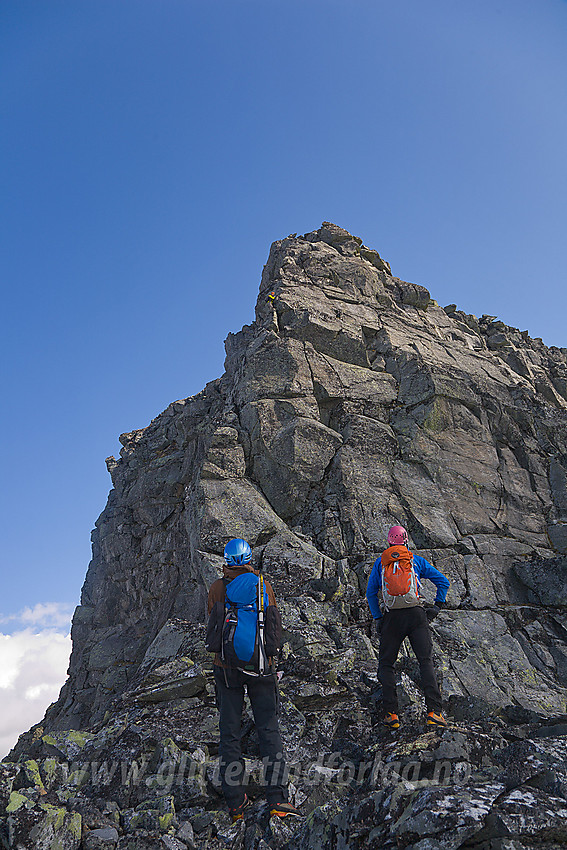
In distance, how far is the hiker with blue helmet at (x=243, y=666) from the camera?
790 centimetres

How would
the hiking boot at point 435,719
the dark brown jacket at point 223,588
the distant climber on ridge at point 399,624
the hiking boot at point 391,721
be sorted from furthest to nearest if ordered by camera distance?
the distant climber on ridge at point 399,624 < the hiking boot at point 391,721 < the hiking boot at point 435,719 < the dark brown jacket at point 223,588

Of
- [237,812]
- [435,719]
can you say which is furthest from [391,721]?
[237,812]

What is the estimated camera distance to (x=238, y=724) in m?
8.14

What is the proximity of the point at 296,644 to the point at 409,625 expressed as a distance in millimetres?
3184

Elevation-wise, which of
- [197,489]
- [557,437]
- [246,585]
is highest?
[557,437]

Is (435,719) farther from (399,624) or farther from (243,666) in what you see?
(243,666)

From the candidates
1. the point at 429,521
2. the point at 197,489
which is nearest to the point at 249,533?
the point at 197,489

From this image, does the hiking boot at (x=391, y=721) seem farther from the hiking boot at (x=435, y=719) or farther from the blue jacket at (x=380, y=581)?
the blue jacket at (x=380, y=581)

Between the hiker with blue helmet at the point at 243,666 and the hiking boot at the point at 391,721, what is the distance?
2.58 meters

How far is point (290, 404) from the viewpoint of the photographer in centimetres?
1891

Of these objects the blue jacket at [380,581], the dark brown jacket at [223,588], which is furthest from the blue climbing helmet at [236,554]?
the blue jacket at [380,581]

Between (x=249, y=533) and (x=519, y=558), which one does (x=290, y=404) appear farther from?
(x=519, y=558)

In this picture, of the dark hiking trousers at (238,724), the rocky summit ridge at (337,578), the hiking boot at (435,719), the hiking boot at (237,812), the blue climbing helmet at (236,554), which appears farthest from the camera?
the hiking boot at (435,719)

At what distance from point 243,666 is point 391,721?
3357mm
